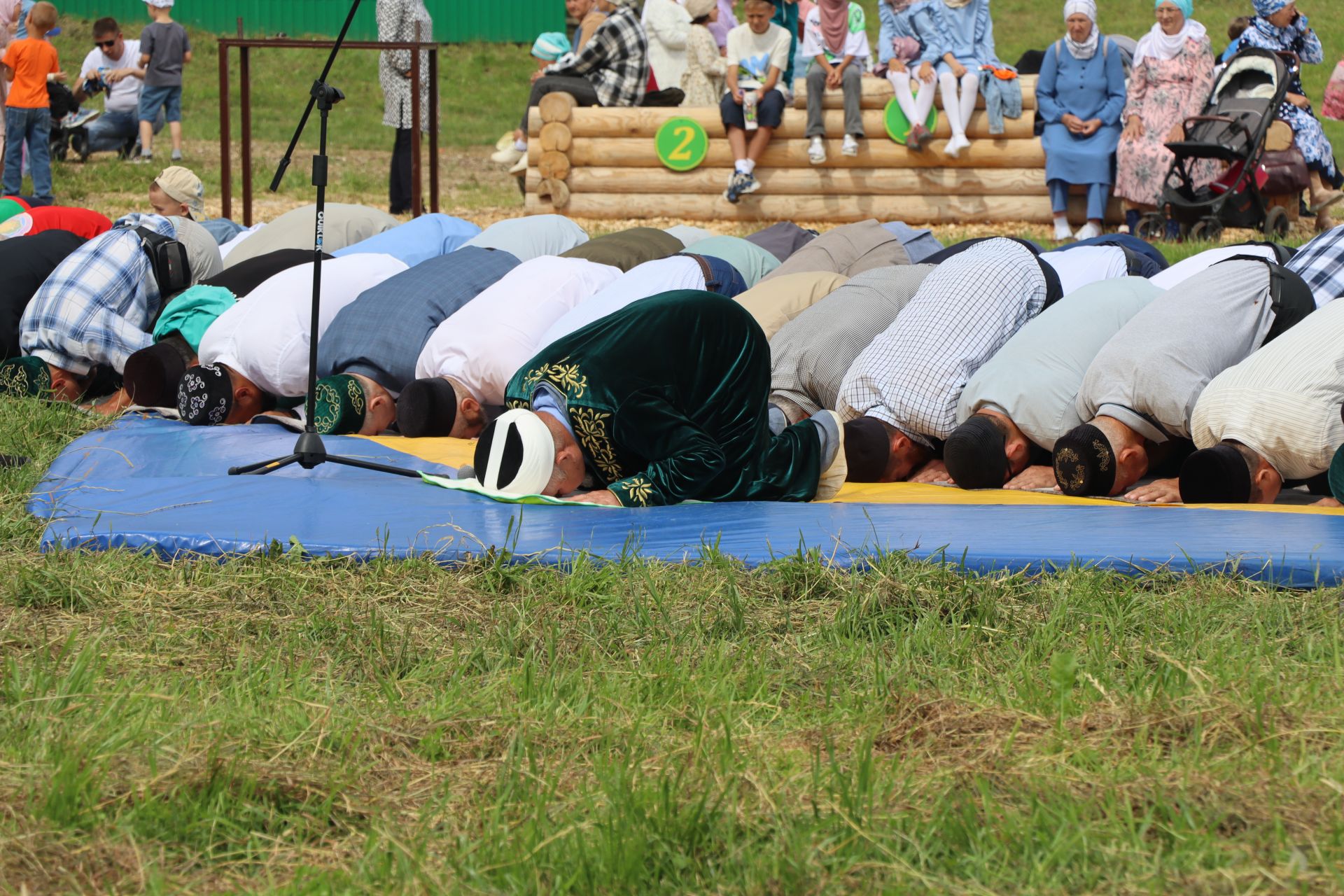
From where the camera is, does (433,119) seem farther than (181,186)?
Yes

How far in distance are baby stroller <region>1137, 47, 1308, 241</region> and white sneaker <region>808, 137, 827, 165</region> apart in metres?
2.39

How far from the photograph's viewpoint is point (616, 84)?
36.3 ft

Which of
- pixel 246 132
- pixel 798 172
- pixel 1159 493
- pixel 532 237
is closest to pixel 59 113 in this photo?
pixel 246 132

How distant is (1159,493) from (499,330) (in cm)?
229

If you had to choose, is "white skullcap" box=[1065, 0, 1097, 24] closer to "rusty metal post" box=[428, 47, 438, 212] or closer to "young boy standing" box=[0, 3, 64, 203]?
"rusty metal post" box=[428, 47, 438, 212]

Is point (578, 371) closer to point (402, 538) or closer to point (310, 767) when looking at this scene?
point (402, 538)

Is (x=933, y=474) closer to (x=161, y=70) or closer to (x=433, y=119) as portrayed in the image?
(x=433, y=119)

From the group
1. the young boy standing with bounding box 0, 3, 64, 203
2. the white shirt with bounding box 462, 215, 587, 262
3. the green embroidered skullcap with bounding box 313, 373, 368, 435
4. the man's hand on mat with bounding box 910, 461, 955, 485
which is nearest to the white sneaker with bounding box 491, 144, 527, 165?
the young boy standing with bounding box 0, 3, 64, 203

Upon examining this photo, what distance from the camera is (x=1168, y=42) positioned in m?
9.84

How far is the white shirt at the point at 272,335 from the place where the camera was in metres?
5.35

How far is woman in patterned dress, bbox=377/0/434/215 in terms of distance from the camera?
435 inches

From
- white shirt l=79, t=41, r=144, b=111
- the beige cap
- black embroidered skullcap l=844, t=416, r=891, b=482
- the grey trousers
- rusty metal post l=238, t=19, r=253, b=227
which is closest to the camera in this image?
black embroidered skullcap l=844, t=416, r=891, b=482

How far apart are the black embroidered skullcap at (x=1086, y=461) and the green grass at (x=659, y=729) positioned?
3.35ft

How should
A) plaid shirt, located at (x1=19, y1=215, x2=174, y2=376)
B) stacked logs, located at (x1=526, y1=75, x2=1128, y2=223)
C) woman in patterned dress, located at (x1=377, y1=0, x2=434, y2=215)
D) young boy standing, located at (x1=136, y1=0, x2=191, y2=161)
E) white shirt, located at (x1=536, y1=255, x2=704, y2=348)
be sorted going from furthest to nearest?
young boy standing, located at (x1=136, y1=0, x2=191, y2=161)
woman in patterned dress, located at (x1=377, y1=0, x2=434, y2=215)
stacked logs, located at (x1=526, y1=75, x2=1128, y2=223)
plaid shirt, located at (x1=19, y1=215, x2=174, y2=376)
white shirt, located at (x1=536, y1=255, x2=704, y2=348)
